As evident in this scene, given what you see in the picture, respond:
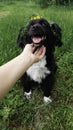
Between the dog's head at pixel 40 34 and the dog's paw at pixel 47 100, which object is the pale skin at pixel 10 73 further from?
the dog's paw at pixel 47 100

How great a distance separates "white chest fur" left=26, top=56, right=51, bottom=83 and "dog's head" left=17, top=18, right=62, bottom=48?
0.66ft

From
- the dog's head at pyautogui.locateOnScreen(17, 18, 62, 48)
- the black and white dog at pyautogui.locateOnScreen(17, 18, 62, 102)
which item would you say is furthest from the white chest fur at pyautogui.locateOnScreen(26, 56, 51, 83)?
the dog's head at pyautogui.locateOnScreen(17, 18, 62, 48)

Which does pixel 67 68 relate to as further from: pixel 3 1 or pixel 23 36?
pixel 3 1

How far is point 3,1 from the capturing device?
8.17 metres

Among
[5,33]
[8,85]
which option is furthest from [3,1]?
[8,85]

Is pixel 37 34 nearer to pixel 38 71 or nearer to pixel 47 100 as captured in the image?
pixel 38 71

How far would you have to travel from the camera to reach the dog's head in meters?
2.35

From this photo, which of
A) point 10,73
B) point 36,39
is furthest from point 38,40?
point 10,73

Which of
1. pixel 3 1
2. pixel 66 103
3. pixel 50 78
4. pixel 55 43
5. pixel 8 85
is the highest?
pixel 8 85

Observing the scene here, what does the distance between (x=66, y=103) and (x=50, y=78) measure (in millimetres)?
288

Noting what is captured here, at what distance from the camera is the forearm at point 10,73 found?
1.05m

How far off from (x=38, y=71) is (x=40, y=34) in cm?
38

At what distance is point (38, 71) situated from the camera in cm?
257

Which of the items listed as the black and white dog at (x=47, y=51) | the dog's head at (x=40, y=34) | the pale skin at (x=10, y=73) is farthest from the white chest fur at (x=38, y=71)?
the pale skin at (x=10, y=73)
